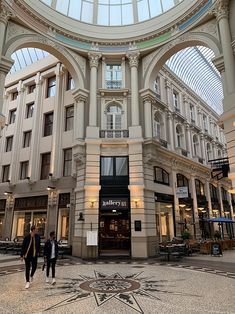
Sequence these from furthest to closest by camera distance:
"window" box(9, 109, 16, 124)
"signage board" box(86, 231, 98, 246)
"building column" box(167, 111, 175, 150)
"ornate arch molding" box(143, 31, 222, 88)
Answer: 1. "window" box(9, 109, 16, 124)
2. "building column" box(167, 111, 175, 150)
3. "ornate arch molding" box(143, 31, 222, 88)
4. "signage board" box(86, 231, 98, 246)

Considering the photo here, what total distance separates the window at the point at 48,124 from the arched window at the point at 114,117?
21.3 feet

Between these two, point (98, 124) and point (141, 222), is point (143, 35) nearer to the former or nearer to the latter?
point (98, 124)

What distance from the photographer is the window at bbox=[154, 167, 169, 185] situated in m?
18.3

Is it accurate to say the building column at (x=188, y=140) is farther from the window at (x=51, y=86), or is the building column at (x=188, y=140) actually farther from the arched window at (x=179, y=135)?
the window at (x=51, y=86)

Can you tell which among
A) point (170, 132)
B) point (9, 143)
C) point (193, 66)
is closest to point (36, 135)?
point (9, 143)

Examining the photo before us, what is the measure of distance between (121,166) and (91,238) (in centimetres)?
492

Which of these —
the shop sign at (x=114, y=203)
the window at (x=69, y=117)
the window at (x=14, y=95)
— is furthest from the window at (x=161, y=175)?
the window at (x=14, y=95)

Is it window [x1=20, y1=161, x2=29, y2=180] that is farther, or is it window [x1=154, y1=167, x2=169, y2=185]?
window [x1=20, y1=161, x2=29, y2=180]

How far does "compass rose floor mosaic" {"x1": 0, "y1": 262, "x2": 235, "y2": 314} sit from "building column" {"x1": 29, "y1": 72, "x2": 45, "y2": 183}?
12.0 meters

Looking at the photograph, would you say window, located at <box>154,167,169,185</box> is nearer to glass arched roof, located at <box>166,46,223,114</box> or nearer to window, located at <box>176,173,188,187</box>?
window, located at <box>176,173,188,187</box>

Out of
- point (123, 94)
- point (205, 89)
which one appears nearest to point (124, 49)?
point (123, 94)

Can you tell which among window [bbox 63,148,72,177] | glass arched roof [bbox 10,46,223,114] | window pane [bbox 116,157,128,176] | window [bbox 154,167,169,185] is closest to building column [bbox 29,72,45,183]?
window [bbox 63,148,72,177]

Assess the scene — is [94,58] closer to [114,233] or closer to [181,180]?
Answer: [181,180]

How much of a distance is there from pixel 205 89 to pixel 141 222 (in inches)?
1064
